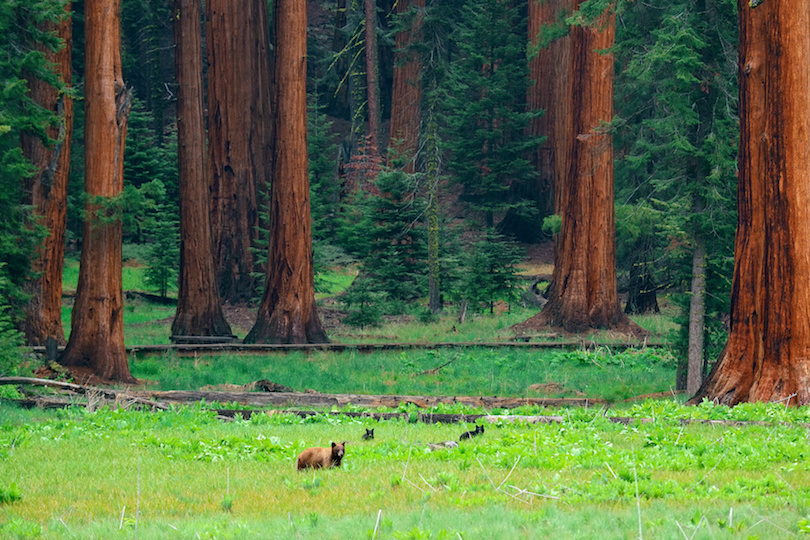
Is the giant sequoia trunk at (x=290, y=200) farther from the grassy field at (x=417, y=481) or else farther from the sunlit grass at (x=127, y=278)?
the sunlit grass at (x=127, y=278)

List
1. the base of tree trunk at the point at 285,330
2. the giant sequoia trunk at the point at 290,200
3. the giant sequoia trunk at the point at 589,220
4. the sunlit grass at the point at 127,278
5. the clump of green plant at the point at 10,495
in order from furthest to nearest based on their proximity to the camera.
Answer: the sunlit grass at the point at 127,278 < the giant sequoia trunk at the point at 589,220 < the giant sequoia trunk at the point at 290,200 < the base of tree trunk at the point at 285,330 < the clump of green plant at the point at 10,495

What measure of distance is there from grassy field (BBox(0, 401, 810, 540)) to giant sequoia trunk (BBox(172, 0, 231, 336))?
481 inches

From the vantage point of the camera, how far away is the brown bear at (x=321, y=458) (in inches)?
278

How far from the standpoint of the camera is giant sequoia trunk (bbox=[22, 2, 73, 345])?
690 inches

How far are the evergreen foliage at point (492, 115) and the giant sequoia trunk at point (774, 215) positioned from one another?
26.2 metres

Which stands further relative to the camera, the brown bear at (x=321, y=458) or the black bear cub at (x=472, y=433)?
the black bear cub at (x=472, y=433)

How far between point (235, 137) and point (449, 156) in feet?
82.6

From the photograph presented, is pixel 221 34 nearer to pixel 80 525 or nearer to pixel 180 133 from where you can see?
pixel 180 133

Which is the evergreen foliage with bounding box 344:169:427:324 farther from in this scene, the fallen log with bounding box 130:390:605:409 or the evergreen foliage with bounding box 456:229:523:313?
the fallen log with bounding box 130:390:605:409

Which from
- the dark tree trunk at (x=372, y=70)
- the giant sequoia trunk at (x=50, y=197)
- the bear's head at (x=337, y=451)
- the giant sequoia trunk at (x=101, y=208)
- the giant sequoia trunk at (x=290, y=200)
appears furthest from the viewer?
the dark tree trunk at (x=372, y=70)

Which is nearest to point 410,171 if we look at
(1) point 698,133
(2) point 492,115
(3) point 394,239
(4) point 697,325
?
(3) point 394,239

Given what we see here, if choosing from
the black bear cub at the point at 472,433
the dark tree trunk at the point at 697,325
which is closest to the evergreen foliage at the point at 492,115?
the dark tree trunk at the point at 697,325

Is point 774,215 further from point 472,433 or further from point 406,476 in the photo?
point 406,476

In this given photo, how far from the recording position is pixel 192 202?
2228 cm
